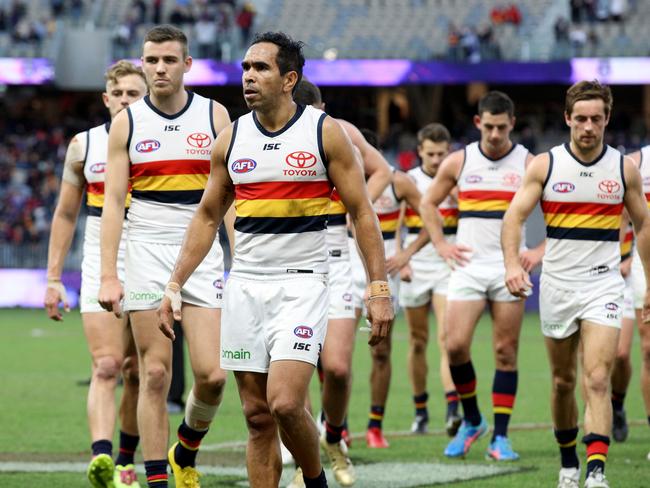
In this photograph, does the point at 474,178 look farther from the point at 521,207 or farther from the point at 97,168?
the point at 97,168

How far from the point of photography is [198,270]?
25.8 feet

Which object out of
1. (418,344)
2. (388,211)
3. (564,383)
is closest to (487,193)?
(388,211)

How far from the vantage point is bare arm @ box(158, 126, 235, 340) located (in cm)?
679

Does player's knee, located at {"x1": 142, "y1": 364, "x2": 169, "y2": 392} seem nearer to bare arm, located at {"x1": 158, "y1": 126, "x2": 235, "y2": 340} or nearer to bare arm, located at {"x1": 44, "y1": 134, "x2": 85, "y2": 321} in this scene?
bare arm, located at {"x1": 158, "y1": 126, "x2": 235, "y2": 340}

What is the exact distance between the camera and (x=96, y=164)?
896 centimetres

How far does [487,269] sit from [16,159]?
31.7 m

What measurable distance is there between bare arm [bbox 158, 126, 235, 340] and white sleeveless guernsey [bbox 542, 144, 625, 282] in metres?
2.63

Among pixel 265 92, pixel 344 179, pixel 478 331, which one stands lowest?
pixel 478 331

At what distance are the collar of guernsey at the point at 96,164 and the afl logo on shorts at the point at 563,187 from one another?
295 cm

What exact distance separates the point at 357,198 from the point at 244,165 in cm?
58

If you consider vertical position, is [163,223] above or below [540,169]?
below

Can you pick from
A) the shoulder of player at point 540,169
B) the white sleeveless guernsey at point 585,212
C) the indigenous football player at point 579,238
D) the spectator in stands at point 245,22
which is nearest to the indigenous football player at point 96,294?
the indigenous football player at point 579,238

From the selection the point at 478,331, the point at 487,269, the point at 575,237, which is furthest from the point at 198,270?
the point at 478,331

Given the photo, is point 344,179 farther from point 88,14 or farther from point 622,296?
point 88,14
